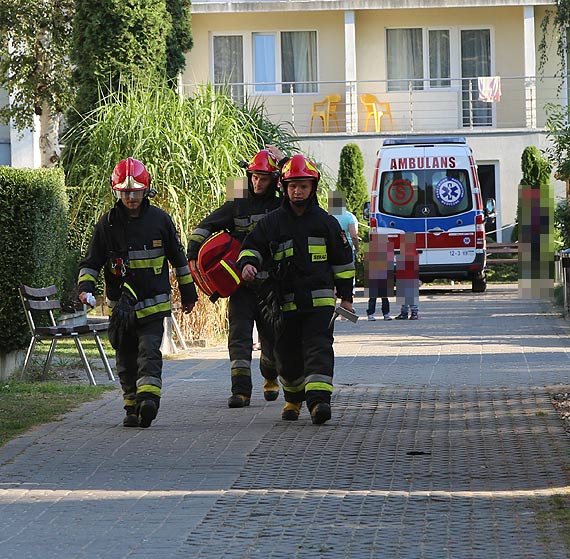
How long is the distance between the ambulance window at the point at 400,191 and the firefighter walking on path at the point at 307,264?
16.4 metres

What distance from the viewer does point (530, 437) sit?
913 cm

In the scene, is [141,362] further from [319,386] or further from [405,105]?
[405,105]

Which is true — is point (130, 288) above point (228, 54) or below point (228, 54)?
below

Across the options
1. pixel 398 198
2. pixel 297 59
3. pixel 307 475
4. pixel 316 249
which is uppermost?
pixel 297 59

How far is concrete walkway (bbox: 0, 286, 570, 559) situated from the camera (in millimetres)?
6227

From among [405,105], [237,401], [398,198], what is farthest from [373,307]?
[405,105]

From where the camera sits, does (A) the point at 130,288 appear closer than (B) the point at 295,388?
Yes

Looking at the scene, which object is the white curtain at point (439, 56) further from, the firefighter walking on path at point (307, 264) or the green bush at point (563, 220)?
the firefighter walking on path at point (307, 264)

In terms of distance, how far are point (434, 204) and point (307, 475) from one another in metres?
18.5

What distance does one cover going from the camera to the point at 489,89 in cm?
3344

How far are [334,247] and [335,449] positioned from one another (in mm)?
1735

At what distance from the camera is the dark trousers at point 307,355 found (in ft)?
31.6

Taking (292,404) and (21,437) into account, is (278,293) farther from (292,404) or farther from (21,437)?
(21,437)

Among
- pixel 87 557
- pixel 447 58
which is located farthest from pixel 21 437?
pixel 447 58
